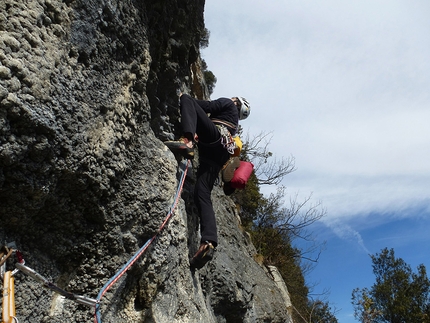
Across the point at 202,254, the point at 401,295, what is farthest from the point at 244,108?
the point at 401,295

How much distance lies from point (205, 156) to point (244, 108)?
0.97 m

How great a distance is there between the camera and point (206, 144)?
447 cm

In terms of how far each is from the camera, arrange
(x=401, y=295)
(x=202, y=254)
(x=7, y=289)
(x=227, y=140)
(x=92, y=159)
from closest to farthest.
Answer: (x=7, y=289)
(x=92, y=159)
(x=202, y=254)
(x=227, y=140)
(x=401, y=295)

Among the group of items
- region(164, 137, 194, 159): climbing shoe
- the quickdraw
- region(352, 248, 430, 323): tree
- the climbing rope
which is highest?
region(352, 248, 430, 323): tree

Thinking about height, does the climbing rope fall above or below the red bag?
below

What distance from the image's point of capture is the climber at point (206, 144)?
12.8ft

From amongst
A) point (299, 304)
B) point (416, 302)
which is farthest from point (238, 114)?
point (416, 302)

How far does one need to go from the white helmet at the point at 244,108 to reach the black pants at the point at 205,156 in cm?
81

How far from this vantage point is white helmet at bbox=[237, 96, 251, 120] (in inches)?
202

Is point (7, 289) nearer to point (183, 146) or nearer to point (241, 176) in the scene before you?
point (183, 146)

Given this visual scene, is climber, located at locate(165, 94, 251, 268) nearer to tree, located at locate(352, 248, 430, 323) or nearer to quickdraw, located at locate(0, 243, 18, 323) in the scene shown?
quickdraw, located at locate(0, 243, 18, 323)

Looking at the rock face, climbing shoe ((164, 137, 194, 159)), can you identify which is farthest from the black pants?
the rock face

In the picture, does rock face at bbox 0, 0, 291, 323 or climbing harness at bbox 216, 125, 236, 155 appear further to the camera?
climbing harness at bbox 216, 125, 236, 155

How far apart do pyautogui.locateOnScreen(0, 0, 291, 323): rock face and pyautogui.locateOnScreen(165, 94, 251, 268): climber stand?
0.22 m
